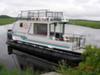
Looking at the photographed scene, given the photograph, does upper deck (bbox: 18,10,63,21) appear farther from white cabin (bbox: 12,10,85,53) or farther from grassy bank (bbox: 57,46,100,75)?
grassy bank (bbox: 57,46,100,75)

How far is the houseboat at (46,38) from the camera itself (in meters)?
17.8

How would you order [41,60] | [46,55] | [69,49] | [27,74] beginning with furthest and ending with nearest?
[41,60] < [46,55] < [69,49] < [27,74]

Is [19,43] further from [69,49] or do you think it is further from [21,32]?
[69,49]

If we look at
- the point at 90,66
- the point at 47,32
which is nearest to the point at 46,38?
the point at 47,32

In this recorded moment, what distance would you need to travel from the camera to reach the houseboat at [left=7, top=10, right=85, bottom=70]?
1778 cm

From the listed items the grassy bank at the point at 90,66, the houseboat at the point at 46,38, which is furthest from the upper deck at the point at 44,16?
the grassy bank at the point at 90,66

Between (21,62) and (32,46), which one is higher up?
(32,46)

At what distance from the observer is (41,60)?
803 inches

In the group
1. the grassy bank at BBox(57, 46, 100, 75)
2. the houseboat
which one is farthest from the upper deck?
the grassy bank at BBox(57, 46, 100, 75)

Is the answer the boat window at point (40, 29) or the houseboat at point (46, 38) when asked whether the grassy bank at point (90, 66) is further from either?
the boat window at point (40, 29)

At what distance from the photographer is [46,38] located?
1981 cm

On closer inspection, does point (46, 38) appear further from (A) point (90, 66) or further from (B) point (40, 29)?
(A) point (90, 66)

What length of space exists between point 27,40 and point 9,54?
13.1ft

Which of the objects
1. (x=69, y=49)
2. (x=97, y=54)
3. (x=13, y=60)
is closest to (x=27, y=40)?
(x=13, y=60)
